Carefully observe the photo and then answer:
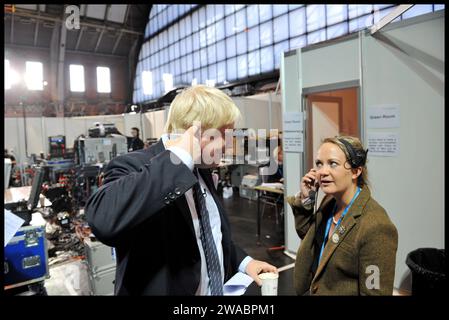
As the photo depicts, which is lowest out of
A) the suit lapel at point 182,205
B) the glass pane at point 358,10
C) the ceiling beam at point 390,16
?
the suit lapel at point 182,205

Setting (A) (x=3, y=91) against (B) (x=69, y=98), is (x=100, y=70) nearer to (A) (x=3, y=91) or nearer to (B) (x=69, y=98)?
(B) (x=69, y=98)

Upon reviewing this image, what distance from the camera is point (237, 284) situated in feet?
2.98

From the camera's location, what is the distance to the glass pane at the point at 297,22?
7945mm

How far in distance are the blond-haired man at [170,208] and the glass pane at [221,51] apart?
34.0 feet

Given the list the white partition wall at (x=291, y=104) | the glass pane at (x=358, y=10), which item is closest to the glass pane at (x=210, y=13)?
the glass pane at (x=358, y=10)

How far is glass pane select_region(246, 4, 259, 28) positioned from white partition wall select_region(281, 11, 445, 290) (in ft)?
23.6

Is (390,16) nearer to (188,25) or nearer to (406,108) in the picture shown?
(406,108)

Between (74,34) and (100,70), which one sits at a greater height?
(74,34)

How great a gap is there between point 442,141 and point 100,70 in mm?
15056

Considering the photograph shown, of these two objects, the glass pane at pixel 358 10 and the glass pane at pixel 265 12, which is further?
the glass pane at pixel 265 12

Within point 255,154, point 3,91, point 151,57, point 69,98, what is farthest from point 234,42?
point 3,91
